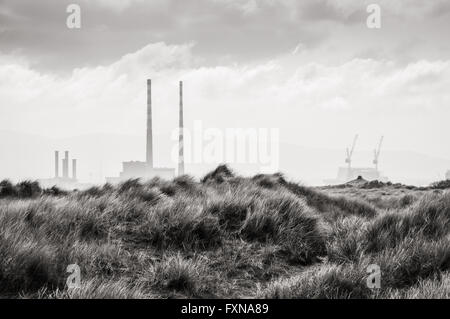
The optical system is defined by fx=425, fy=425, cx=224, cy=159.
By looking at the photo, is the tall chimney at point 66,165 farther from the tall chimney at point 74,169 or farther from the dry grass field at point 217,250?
the dry grass field at point 217,250

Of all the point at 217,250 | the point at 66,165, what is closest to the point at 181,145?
the point at 66,165

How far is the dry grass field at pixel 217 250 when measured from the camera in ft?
15.5

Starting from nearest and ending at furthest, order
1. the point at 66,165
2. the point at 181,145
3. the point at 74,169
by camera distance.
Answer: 1. the point at 181,145
2. the point at 66,165
3. the point at 74,169

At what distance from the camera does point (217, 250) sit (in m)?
6.48

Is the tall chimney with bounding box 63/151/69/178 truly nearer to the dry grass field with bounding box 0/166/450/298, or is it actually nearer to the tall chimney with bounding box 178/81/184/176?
the tall chimney with bounding box 178/81/184/176

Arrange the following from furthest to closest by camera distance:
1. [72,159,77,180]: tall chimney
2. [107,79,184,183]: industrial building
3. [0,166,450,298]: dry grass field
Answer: [72,159,77,180]: tall chimney < [107,79,184,183]: industrial building < [0,166,450,298]: dry grass field

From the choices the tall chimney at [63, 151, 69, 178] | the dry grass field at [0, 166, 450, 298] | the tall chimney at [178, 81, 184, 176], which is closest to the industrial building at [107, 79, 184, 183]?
the tall chimney at [178, 81, 184, 176]

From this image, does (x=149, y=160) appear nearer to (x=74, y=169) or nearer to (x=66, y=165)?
(x=66, y=165)

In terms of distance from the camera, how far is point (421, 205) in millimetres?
8094

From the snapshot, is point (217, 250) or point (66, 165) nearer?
point (217, 250)

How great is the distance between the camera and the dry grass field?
473cm
